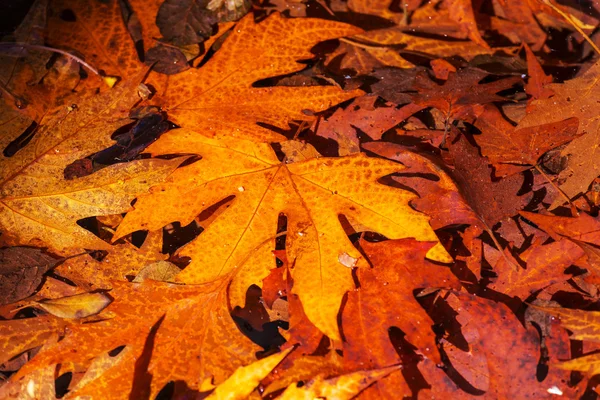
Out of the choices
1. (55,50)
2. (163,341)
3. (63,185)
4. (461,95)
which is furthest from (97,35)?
(461,95)

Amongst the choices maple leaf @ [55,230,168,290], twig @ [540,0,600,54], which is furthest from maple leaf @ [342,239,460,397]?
twig @ [540,0,600,54]

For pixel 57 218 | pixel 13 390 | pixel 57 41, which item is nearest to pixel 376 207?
pixel 57 218

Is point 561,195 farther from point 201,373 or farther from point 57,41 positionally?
point 57,41

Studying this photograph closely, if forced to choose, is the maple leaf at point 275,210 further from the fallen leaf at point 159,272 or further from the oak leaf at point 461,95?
the oak leaf at point 461,95

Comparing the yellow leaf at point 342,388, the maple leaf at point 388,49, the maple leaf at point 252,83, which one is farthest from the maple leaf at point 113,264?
the maple leaf at point 388,49

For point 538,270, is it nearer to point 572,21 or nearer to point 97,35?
point 572,21

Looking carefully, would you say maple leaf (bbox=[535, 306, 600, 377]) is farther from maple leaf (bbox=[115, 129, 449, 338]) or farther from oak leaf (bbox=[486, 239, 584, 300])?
maple leaf (bbox=[115, 129, 449, 338])
